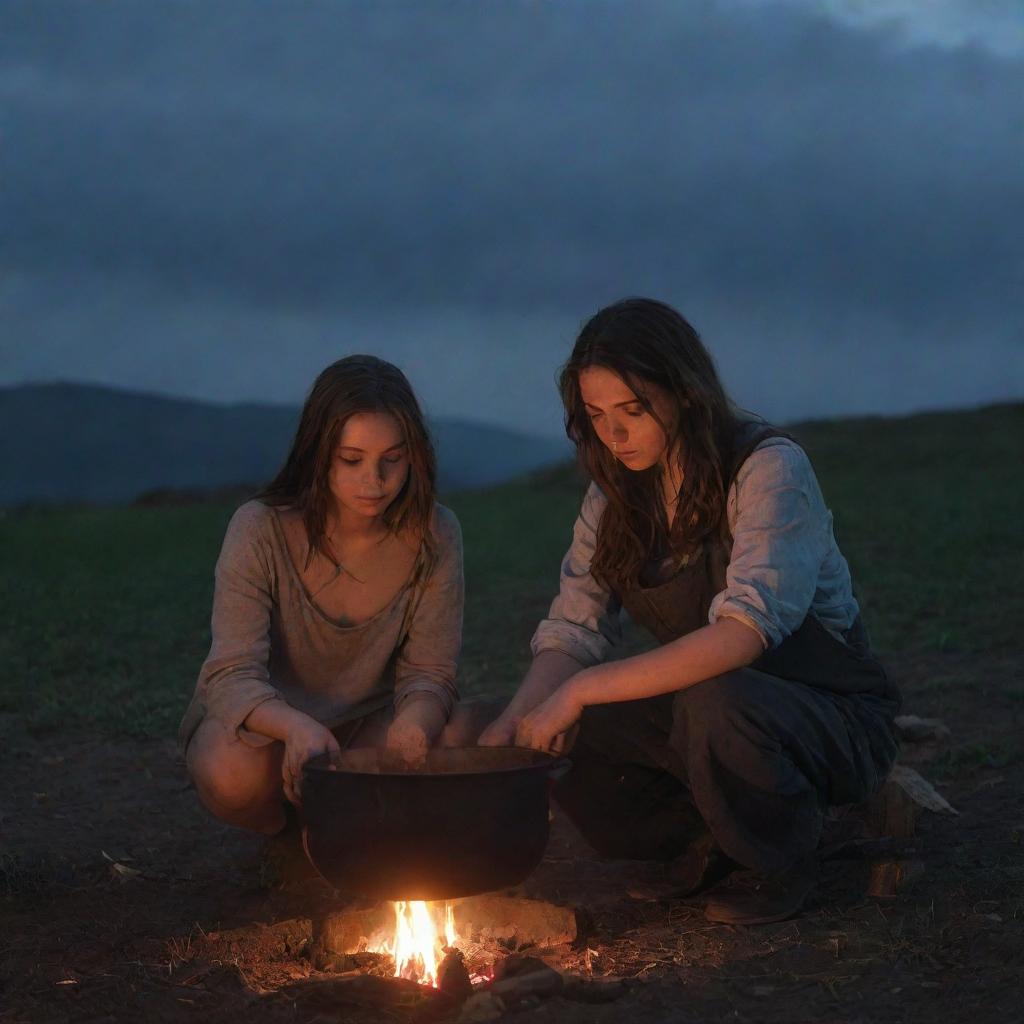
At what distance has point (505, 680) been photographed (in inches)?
261

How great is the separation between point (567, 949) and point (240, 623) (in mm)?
1166

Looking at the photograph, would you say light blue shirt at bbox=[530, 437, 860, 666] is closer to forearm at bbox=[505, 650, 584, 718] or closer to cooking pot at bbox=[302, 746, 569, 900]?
forearm at bbox=[505, 650, 584, 718]

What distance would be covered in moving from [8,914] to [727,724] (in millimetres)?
1967

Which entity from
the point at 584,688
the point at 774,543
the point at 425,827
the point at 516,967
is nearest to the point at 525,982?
the point at 516,967

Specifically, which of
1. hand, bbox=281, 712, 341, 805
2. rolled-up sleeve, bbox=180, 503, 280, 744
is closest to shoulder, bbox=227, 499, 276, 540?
rolled-up sleeve, bbox=180, 503, 280, 744

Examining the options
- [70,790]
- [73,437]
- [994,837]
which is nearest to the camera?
[994,837]

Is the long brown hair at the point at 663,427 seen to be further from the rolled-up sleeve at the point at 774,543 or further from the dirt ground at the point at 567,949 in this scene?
the dirt ground at the point at 567,949

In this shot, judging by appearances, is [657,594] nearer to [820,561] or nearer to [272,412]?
[820,561]

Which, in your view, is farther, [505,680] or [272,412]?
[272,412]

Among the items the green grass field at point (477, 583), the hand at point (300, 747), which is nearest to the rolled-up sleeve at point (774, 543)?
the hand at point (300, 747)

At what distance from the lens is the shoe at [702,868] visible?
11.6 feet

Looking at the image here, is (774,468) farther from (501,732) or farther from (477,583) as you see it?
(477,583)

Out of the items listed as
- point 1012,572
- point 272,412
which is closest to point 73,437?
point 272,412

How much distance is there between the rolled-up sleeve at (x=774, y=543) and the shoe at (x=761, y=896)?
0.67m
